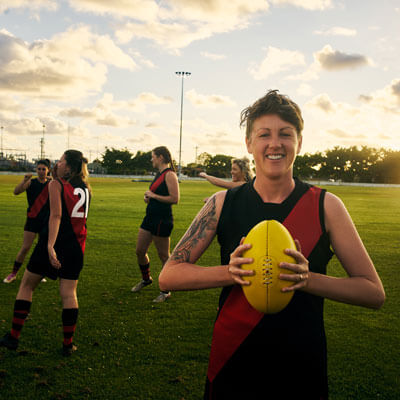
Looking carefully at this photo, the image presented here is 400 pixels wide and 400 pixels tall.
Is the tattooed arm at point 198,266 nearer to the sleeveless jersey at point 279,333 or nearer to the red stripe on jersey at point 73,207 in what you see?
the sleeveless jersey at point 279,333

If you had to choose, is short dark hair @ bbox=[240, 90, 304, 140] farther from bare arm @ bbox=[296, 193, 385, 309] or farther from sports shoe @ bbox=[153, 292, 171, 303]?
sports shoe @ bbox=[153, 292, 171, 303]

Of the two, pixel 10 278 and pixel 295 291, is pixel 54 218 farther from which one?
pixel 10 278

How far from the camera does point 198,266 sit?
186 centimetres

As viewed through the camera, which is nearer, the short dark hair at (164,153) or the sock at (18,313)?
the sock at (18,313)

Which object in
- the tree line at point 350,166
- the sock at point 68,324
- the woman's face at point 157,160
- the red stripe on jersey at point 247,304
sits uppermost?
the tree line at point 350,166

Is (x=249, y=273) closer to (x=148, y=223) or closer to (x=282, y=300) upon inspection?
(x=282, y=300)

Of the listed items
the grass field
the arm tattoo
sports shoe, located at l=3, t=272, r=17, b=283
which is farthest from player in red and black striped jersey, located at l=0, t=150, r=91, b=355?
sports shoe, located at l=3, t=272, r=17, b=283

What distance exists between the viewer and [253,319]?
185 centimetres

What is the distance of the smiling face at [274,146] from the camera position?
1873 mm

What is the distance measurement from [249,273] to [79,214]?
326 centimetres

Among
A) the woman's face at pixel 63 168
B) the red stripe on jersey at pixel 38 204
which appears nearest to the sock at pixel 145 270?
the red stripe on jersey at pixel 38 204

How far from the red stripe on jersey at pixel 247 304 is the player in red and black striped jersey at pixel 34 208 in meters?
5.37

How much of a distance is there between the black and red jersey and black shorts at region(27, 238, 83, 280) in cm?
9

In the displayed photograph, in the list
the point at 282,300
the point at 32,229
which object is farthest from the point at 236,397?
the point at 32,229
